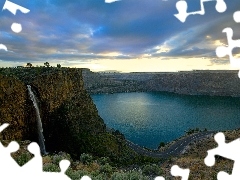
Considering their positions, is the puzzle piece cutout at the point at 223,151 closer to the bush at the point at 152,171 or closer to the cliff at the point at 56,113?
the bush at the point at 152,171

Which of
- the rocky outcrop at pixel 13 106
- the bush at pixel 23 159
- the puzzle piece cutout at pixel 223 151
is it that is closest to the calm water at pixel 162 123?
the rocky outcrop at pixel 13 106

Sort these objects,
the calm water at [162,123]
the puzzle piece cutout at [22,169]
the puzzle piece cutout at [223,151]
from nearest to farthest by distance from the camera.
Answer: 1. the puzzle piece cutout at [223,151]
2. the puzzle piece cutout at [22,169]
3. the calm water at [162,123]

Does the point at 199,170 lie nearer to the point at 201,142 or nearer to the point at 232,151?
the point at 232,151

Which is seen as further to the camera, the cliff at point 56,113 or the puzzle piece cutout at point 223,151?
the cliff at point 56,113

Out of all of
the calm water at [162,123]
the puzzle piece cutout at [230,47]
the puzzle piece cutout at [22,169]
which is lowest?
the calm water at [162,123]

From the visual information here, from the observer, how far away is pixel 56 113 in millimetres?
41250

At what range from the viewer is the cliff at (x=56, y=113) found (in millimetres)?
33406

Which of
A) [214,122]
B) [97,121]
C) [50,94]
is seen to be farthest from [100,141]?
[214,122]

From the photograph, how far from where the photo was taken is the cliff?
33.4 metres

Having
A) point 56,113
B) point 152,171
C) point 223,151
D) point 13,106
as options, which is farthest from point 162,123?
point 223,151

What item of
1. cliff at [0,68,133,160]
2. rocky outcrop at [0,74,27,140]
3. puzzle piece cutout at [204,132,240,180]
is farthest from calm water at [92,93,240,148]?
puzzle piece cutout at [204,132,240,180]

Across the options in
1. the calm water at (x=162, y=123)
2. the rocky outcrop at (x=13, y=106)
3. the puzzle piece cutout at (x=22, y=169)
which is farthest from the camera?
the calm water at (x=162, y=123)

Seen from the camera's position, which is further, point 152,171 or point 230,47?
point 152,171

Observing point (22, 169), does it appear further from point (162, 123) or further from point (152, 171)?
point (162, 123)
